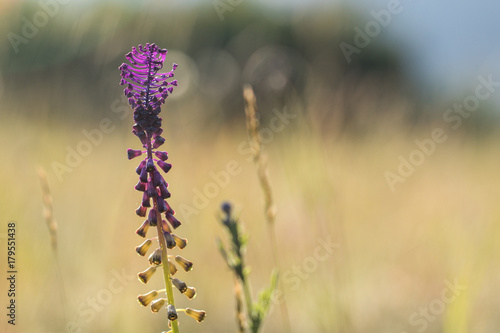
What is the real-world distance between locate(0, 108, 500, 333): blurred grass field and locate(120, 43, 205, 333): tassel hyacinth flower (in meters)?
1.08

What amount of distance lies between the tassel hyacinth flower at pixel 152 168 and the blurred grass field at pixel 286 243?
3.54 ft

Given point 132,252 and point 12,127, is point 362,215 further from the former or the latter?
point 12,127

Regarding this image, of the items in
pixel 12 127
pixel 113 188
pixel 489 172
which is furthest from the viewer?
pixel 489 172

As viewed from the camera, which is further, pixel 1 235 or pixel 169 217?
pixel 1 235

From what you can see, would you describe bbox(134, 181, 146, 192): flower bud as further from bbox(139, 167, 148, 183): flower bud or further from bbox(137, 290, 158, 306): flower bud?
bbox(137, 290, 158, 306): flower bud

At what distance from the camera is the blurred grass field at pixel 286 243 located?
11.0ft

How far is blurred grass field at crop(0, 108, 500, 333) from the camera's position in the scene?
336 cm

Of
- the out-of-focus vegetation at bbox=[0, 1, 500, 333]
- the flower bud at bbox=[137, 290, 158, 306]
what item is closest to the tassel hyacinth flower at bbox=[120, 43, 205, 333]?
the flower bud at bbox=[137, 290, 158, 306]

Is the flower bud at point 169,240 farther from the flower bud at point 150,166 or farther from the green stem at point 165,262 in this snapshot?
the flower bud at point 150,166

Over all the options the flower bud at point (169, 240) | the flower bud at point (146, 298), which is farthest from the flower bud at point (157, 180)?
the flower bud at point (146, 298)

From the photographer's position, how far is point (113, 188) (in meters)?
5.61

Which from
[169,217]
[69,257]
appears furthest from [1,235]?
[169,217]

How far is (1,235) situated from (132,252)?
53.3 inches

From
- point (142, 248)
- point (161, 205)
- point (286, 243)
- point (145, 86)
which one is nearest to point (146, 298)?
point (142, 248)
